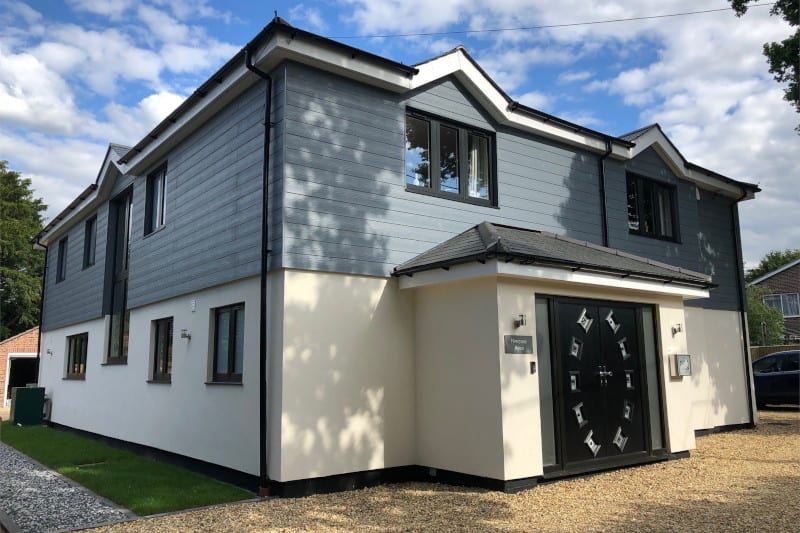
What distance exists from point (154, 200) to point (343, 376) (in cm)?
708

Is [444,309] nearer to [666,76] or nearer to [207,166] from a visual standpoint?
[207,166]

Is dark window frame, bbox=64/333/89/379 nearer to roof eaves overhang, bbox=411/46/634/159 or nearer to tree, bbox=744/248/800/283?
roof eaves overhang, bbox=411/46/634/159

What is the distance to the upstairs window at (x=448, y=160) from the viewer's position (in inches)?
379

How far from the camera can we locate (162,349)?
11.6 m

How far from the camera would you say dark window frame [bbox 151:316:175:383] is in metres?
11.1

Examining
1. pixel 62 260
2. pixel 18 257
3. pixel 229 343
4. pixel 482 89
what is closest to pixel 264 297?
pixel 229 343

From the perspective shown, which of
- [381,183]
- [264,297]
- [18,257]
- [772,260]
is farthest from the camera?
[772,260]

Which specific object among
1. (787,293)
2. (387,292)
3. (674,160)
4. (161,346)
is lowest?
(161,346)

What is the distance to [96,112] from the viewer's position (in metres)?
11.8

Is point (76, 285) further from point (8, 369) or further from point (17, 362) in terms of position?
point (17, 362)

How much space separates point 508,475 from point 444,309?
93.9 inches

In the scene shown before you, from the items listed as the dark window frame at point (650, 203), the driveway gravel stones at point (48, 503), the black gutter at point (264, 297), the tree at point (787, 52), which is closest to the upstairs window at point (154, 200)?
the black gutter at point (264, 297)

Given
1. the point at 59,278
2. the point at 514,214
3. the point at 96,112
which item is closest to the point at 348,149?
the point at 514,214

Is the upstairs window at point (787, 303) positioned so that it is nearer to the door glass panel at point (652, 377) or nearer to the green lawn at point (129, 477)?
the door glass panel at point (652, 377)
